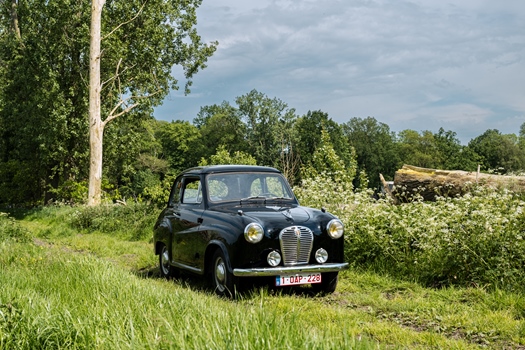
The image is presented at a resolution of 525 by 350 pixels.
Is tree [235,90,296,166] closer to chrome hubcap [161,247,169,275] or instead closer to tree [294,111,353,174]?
tree [294,111,353,174]

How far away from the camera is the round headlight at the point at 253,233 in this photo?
7.56 meters

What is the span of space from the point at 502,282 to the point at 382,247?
2.31 metres

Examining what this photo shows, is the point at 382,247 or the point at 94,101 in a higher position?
the point at 94,101

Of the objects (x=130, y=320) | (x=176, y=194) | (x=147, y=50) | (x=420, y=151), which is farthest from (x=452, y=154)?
(x=130, y=320)

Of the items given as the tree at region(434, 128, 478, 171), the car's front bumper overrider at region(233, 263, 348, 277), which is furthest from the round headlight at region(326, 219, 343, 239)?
the tree at region(434, 128, 478, 171)

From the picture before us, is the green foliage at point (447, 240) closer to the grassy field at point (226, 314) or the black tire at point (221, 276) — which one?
the grassy field at point (226, 314)

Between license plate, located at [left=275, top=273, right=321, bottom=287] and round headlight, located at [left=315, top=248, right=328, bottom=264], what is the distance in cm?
20

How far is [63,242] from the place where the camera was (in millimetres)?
16188

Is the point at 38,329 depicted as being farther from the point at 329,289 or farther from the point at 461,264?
the point at 461,264

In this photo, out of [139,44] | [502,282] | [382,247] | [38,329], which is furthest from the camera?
[139,44]

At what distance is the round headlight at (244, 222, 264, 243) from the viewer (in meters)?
7.56

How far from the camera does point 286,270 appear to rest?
7.63 m

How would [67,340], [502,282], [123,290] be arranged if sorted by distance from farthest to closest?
[502,282] < [123,290] < [67,340]

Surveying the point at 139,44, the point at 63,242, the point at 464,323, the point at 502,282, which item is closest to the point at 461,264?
the point at 502,282
